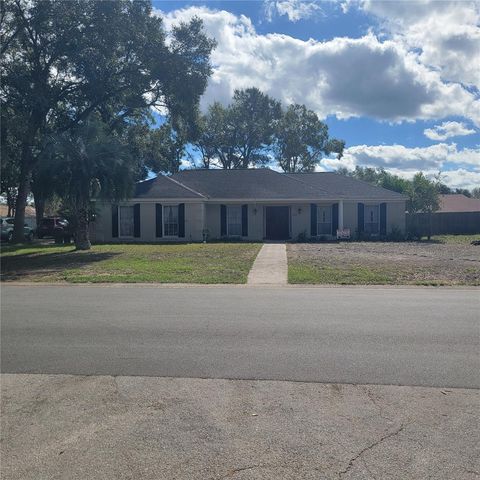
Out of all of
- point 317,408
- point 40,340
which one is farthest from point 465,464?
point 40,340

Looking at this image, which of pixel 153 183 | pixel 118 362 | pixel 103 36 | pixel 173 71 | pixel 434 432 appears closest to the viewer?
pixel 434 432

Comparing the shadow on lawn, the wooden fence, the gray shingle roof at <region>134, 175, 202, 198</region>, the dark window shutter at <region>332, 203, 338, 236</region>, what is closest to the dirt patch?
the shadow on lawn

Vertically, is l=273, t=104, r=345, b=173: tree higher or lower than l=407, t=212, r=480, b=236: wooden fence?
higher

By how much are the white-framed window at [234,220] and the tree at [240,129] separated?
25.6 metres

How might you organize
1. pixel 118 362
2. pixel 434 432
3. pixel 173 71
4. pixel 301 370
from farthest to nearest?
pixel 173 71 → pixel 118 362 → pixel 301 370 → pixel 434 432

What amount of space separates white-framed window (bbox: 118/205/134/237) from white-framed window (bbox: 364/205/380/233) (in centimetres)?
1396

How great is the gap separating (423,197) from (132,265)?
2244 cm

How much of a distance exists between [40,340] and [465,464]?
568cm

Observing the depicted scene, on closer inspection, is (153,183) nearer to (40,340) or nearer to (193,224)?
(193,224)

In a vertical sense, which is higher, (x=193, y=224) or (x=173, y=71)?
(x=173, y=71)

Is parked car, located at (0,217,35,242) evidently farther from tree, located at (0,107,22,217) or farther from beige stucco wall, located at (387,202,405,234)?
beige stucco wall, located at (387,202,405,234)

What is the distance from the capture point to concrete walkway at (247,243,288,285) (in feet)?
44.9

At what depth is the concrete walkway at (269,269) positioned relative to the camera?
44.9ft

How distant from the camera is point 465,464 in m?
3.51
